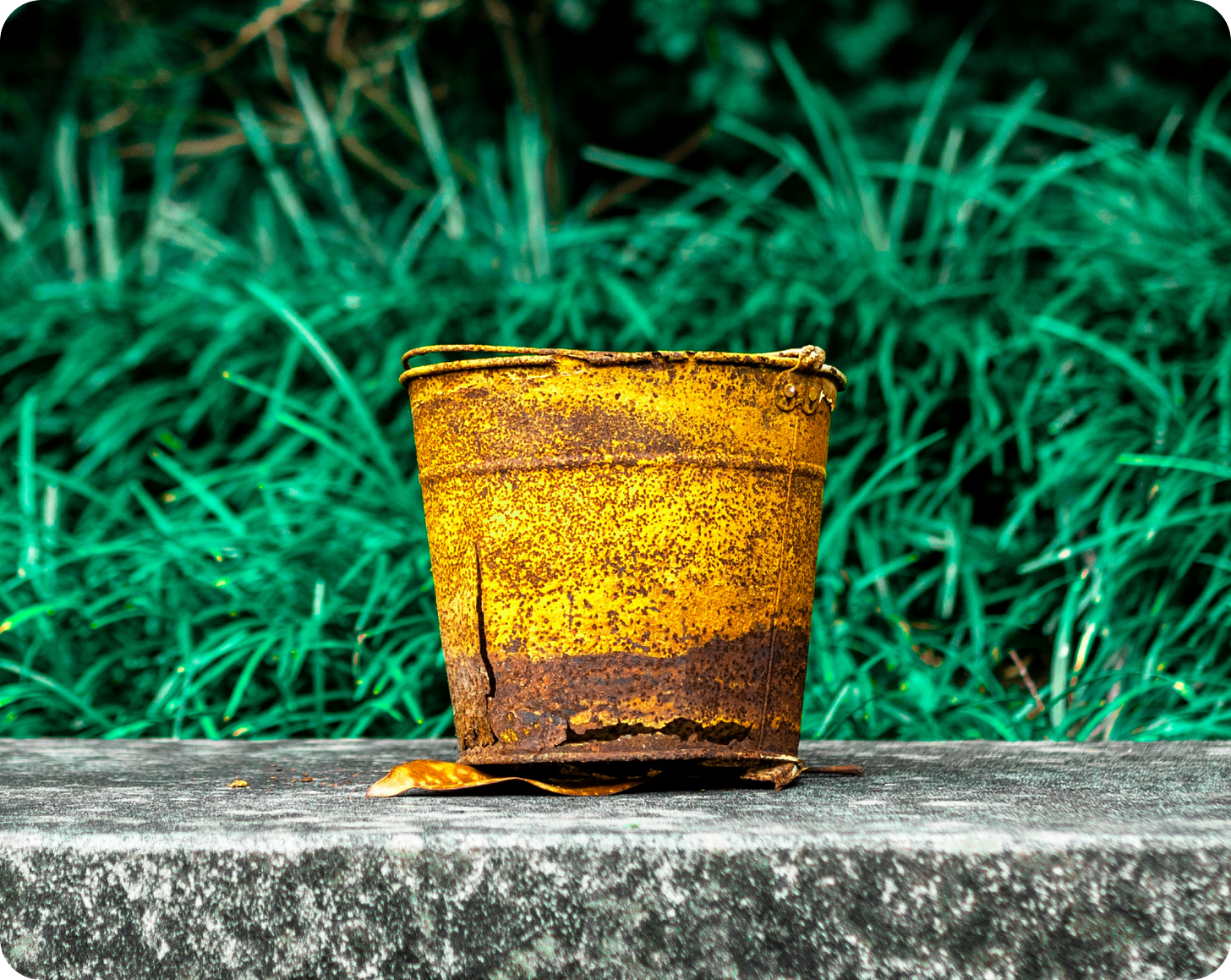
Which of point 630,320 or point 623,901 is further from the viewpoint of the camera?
point 630,320

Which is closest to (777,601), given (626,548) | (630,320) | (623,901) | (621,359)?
(626,548)

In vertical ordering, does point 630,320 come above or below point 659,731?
above

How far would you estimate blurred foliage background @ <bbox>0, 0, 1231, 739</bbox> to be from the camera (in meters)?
1.94

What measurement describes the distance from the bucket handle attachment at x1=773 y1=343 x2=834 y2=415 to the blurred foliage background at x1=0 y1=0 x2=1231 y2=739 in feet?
2.23

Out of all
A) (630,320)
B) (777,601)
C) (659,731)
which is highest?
(630,320)

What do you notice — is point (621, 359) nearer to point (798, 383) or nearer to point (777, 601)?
point (798, 383)

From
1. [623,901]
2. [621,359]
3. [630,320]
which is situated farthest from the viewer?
[630,320]

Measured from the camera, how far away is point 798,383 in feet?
4.07

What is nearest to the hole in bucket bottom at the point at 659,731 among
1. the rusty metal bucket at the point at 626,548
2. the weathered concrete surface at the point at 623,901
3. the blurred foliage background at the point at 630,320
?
the rusty metal bucket at the point at 626,548

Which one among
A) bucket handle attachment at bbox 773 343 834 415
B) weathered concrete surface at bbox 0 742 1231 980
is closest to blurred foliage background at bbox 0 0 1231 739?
bucket handle attachment at bbox 773 343 834 415

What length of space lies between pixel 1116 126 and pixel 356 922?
333cm

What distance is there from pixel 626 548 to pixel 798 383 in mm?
269

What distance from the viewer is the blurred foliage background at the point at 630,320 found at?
194 centimetres

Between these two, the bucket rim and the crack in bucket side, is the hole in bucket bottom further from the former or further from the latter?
the bucket rim
